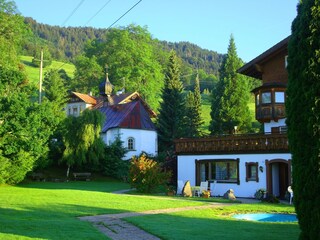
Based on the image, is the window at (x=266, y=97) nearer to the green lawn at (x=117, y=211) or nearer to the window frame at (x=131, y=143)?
the green lawn at (x=117, y=211)

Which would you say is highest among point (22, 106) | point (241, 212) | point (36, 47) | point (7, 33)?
point (36, 47)

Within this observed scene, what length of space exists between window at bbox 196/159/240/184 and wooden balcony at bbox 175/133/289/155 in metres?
0.66

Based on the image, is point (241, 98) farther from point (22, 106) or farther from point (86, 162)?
point (22, 106)

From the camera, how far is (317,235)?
7480mm

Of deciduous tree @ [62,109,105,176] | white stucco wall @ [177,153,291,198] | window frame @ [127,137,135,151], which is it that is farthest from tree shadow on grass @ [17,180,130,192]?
window frame @ [127,137,135,151]

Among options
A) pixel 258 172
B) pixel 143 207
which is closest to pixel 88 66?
pixel 258 172

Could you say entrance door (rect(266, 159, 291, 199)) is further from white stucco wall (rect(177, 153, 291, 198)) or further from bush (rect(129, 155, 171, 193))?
bush (rect(129, 155, 171, 193))

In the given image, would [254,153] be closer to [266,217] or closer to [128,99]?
[266,217]

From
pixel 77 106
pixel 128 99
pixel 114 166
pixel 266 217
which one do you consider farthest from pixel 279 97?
A: pixel 77 106

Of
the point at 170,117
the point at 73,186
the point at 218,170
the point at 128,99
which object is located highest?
the point at 128,99

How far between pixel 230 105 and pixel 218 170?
2265 centimetres

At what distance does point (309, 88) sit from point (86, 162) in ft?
90.9

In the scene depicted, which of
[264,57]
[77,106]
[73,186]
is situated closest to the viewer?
[73,186]

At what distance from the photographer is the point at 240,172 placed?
25156 millimetres
